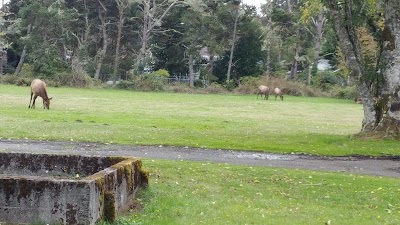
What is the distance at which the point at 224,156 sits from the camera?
55.5ft

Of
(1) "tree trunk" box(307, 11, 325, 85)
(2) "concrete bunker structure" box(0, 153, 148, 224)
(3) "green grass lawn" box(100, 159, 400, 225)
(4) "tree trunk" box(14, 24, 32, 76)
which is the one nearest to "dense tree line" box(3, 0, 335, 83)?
(4) "tree trunk" box(14, 24, 32, 76)

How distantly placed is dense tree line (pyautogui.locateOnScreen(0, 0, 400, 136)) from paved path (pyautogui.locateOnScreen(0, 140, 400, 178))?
175 ft

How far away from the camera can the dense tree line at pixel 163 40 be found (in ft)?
242

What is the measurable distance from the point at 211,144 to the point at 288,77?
61.9 meters

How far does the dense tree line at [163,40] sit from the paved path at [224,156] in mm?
53271

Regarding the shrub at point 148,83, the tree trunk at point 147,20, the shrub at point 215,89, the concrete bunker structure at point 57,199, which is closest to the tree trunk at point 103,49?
the tree trunk at point 147,20

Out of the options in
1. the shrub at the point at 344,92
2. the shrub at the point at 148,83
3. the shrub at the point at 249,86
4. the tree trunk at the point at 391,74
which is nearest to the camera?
the tree trunk at the point at 391,74

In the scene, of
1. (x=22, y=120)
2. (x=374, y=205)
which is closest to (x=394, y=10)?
(x=374, y=205)

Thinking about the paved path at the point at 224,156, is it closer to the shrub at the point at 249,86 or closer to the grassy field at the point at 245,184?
the grassy field at the point at 245,184

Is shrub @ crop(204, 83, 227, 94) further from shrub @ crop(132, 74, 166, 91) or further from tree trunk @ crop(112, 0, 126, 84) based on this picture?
tree trunk @ crop(112, 0, 126, 84)

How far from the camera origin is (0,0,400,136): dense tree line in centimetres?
7362

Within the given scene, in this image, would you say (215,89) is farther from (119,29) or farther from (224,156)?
(224,156)

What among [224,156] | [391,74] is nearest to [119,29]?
[391,74]

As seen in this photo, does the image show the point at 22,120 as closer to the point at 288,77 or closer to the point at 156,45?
the point at 156,45
